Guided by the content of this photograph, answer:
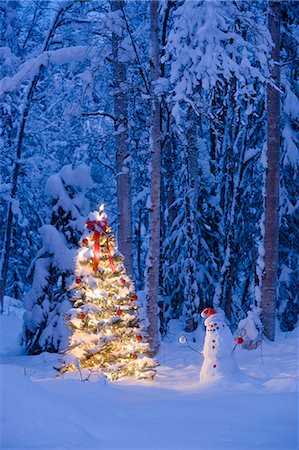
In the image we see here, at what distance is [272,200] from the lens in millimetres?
11555

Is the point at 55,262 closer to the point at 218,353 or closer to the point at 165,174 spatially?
the point at 165,174

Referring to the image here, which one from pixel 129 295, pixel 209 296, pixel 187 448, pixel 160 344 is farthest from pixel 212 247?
pixel 187 448

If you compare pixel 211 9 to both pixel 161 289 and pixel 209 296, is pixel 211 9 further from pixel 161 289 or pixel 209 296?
pixel 209 296

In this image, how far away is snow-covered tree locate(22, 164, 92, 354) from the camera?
12.8 m

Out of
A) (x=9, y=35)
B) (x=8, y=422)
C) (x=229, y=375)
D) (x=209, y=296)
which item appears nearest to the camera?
(x=8, y=422)

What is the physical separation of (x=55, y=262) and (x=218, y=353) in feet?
20.4

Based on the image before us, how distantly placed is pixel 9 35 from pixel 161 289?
9.98 m

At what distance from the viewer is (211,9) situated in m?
9.10

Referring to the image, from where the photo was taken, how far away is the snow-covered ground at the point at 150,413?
14.2 ft

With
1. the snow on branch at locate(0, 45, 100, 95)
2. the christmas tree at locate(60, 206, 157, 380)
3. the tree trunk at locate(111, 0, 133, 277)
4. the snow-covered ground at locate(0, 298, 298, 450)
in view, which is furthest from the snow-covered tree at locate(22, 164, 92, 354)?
the snow-covered ground at locate(0, 298, 298, 450)

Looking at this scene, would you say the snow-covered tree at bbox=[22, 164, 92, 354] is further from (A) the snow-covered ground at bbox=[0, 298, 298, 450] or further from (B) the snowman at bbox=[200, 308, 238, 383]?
(B) the snowman at bbox=[200, 308, 238, 383]

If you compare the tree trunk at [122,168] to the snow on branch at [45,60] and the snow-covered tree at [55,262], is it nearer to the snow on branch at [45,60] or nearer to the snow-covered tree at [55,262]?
the snow on branch at [45,60]

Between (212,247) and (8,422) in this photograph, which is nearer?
(8,422)

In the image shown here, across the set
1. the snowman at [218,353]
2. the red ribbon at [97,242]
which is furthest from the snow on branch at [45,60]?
the snowman at [218,353]
